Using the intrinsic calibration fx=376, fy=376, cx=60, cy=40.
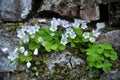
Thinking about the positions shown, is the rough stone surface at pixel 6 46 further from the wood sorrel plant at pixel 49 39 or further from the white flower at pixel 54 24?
the white flower at pixel 54 24

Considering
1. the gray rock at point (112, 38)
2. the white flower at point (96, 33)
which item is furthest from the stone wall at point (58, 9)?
the white flower at point (96, 33)

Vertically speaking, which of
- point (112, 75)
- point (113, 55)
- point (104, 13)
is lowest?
point (112, 75)

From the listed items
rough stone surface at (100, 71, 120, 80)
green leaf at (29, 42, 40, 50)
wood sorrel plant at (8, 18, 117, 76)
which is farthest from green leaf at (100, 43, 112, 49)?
green leaf at (29, 42, 40, 50)

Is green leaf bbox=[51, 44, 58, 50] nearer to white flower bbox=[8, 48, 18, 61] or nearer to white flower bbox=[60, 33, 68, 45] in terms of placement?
white flower bbox=[60, 33, 68, 45]

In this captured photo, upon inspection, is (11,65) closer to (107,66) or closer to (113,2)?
(107,66)

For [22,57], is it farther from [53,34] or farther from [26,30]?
[53,34]

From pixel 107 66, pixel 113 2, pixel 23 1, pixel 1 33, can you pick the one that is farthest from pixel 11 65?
pixel 113 2

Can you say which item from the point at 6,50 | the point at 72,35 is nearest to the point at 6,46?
the point at 6,50
